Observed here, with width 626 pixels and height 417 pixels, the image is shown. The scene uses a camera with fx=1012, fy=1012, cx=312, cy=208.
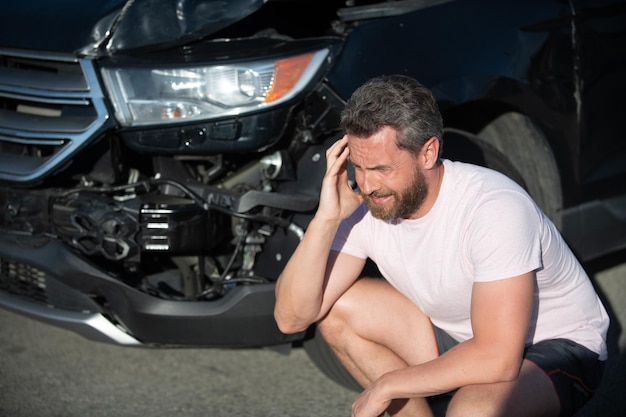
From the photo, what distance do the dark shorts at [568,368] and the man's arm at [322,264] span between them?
680 mm

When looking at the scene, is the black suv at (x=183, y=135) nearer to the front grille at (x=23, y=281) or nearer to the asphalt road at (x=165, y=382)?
the front grille at (x=23, y=281)

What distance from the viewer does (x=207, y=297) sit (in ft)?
11.9

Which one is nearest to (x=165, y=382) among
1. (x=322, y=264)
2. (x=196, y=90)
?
(x=322, y=264)

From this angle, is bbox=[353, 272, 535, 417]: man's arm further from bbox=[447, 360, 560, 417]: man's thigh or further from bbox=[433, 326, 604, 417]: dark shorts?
bbox=[433, 326, 604, 417]: dark shorts

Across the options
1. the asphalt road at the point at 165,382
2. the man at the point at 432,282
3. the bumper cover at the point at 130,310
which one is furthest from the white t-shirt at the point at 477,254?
the asphalt road at the point at 165,382

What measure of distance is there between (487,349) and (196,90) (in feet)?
4.43

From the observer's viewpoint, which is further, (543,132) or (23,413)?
(543,132)

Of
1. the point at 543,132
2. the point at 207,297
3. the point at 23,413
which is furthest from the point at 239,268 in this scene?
the point at 543,132

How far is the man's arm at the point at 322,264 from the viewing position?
3271mm

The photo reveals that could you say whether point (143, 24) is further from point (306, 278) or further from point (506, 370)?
point (506, 370)

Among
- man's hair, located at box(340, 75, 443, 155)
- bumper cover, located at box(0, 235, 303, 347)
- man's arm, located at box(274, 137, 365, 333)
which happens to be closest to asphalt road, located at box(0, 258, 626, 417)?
bumper cover, located at box(0, 235, 303, 347)

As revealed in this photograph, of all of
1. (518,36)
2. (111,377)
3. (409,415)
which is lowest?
(111,377)

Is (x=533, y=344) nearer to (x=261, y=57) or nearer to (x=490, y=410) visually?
(x=490, y=410)

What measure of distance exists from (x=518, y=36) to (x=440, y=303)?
127cm
